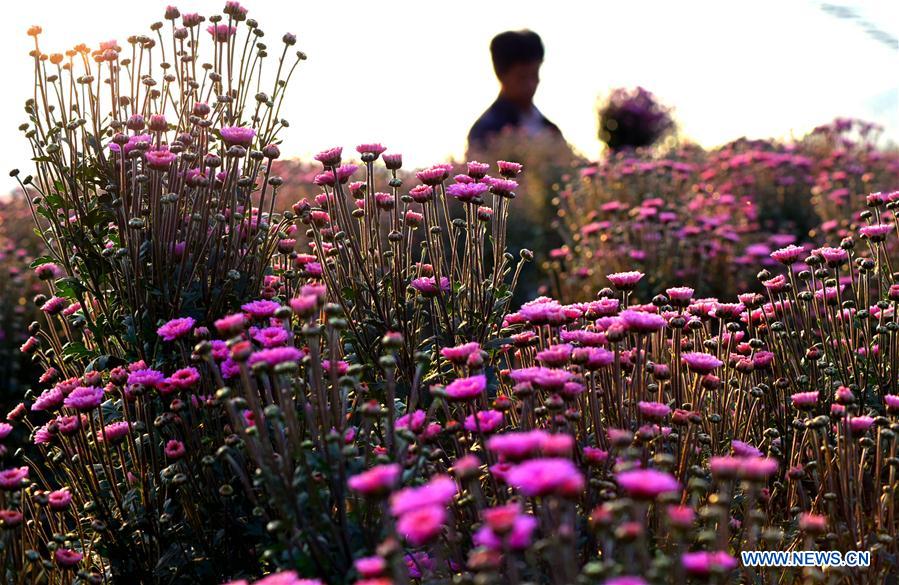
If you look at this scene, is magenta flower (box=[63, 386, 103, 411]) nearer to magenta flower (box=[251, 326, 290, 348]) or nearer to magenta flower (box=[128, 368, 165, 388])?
magenta flower (box=[128, 368, 165, 388])

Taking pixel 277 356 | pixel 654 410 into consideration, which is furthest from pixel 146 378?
pixel 654 410

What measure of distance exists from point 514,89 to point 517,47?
2.54 feet

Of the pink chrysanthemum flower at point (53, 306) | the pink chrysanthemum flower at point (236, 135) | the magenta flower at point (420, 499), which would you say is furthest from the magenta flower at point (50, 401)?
the magenta flower at point (420, 499)

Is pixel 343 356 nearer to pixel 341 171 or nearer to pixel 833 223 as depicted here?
pixel 341 171

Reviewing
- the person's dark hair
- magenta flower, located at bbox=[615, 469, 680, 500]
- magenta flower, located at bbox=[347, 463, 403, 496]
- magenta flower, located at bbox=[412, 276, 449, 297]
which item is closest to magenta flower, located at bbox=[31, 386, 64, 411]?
magenta flower, located at bbox=[412, 276, 449, 297]

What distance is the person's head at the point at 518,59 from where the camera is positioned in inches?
547

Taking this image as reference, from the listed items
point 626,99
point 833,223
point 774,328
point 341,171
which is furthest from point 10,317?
point 626,99

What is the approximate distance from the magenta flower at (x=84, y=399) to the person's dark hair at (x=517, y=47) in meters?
12.0

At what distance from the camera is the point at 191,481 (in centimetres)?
278

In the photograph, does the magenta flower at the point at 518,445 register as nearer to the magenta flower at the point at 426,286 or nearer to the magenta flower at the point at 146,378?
the magenta flower at the point at 146,378

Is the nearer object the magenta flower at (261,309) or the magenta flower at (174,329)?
the magenta flower at (174,329)

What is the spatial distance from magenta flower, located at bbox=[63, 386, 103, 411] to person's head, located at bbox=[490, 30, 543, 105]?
39.3ft

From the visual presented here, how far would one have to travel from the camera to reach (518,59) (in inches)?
547

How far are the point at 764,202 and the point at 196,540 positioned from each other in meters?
7.92
